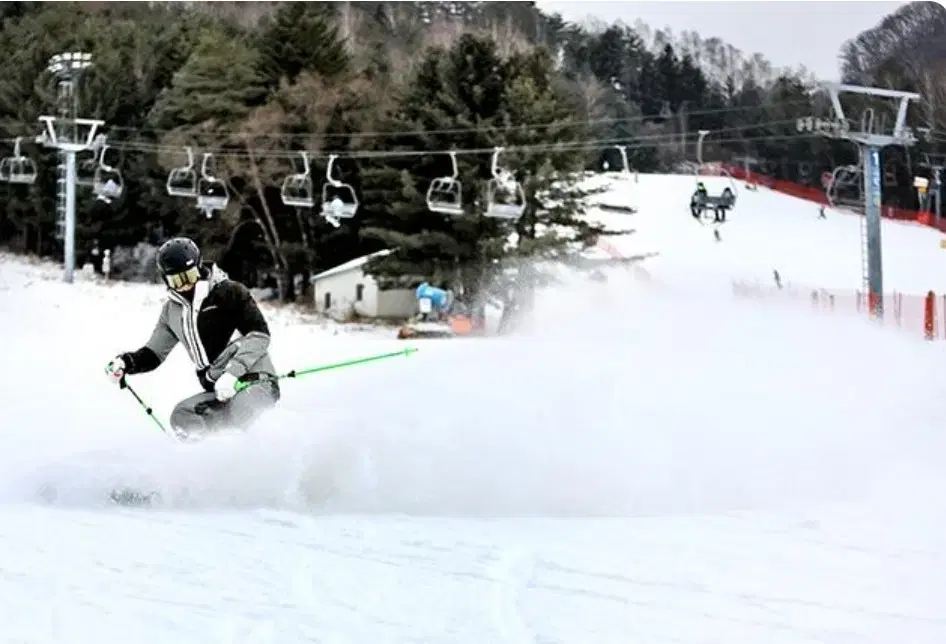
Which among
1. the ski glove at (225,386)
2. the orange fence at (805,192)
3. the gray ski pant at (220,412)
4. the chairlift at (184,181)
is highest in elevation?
the chairlift at (184,181)

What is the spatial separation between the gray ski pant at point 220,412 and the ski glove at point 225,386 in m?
0.05

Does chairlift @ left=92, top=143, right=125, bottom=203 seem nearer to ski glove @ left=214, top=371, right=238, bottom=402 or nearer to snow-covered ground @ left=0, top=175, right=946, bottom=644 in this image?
snow-covered ground @ left=0, top=175, right=946, bottom=644

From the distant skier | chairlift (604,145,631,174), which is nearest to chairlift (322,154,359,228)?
the distant skier

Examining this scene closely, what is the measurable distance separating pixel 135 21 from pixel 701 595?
8196 mm

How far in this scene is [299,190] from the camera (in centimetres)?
1011

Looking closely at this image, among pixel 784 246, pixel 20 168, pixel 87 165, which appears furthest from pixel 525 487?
pixel 20 168

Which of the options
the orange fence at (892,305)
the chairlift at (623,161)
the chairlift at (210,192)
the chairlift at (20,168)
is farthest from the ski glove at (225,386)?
the chairlift at (623,161)

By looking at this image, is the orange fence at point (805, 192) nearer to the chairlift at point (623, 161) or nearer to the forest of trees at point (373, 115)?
the forest of trees at point (373, 115)

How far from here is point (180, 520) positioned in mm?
3516

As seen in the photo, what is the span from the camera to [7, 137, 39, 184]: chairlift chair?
9398 mm

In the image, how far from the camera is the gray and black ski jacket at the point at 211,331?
13.4ft

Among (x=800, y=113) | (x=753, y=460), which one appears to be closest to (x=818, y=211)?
(x=800, y=113)

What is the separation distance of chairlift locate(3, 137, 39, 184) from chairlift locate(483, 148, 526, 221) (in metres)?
4.47

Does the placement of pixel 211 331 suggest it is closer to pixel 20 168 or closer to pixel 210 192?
pixel 210 192
